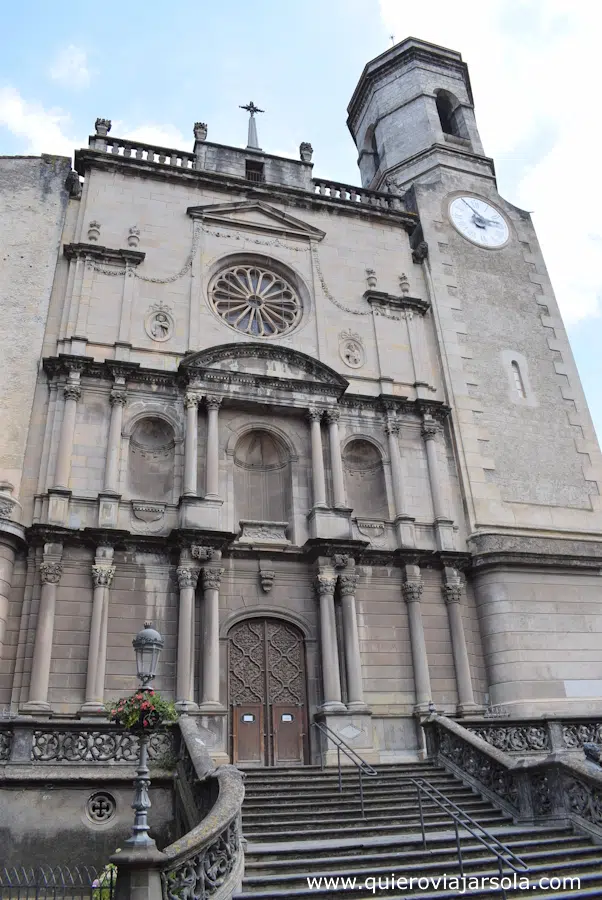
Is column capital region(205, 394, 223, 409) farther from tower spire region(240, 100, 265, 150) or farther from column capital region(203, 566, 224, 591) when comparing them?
tower spire region(240, 100, 265, 150)

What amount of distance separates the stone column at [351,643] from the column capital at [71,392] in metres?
7.80

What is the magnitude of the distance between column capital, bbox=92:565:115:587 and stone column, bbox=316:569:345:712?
481cm

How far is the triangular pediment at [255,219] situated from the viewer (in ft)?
70.9

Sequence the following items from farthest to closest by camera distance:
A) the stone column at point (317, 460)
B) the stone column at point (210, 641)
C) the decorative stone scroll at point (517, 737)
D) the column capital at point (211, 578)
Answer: the stone column at point (317, 460) < the column capital at point (211, 578) < the stone column at point (210, 641) < the decorative stone scroll at point (517, 737)

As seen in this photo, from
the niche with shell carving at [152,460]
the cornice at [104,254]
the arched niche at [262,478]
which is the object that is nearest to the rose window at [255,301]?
the cornice at [104,254]

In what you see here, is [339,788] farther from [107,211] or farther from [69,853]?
[107,211]

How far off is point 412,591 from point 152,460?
7.35 m

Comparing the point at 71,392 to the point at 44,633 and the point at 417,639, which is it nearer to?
the point at 44,633

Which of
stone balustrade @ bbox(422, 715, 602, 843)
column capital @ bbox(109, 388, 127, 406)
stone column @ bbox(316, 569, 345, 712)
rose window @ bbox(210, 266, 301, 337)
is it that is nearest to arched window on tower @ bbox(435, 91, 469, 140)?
rose window @ bbox(210, 266, 301, 337)

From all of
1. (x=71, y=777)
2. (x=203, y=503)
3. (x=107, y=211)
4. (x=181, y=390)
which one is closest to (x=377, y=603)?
(x=203, y=503)

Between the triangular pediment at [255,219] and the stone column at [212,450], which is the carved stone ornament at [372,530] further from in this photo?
the triangular pediment at [255,219]

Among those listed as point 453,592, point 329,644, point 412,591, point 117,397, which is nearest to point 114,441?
point 117,397

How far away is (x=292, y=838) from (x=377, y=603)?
803 centimetres

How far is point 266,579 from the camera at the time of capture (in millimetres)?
17141
